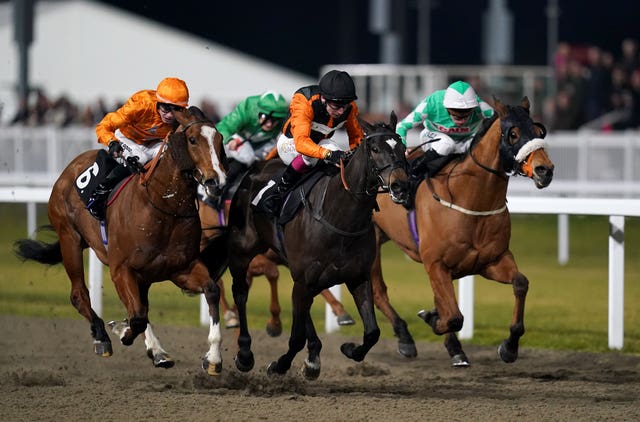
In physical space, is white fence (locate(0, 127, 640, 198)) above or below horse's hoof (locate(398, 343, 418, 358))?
above

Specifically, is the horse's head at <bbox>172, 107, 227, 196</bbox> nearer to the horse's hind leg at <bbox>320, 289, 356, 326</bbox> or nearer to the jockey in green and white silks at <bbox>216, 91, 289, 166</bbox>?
the jockey in green and white silks at <bbox>216, 91, 289, 166</bbox>

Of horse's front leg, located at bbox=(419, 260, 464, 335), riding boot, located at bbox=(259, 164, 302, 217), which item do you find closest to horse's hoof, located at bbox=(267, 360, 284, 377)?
riding boot, located at bbox=(259, 164, 302, 217)

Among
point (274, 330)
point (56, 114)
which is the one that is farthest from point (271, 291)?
point (56, 114)

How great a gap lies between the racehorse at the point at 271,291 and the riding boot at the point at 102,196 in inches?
37.8

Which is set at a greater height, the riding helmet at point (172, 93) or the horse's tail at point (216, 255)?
the riding helmet at point (172, 93)

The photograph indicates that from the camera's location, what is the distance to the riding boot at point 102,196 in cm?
768

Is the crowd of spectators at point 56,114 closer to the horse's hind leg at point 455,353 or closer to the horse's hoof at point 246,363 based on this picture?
the horse's hind leg at point 455,353

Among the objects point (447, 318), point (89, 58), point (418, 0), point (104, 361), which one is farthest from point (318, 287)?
point (89, 58)

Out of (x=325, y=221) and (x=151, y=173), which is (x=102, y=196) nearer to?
(x=151, y=173)

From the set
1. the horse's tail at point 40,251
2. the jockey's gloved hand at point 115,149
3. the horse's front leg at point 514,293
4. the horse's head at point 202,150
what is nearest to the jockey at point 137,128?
the jockey's gloved hand at point 115,149

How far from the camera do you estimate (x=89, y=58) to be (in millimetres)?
30438

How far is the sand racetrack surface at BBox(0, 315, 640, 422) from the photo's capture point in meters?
6.49

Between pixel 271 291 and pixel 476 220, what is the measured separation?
2.17 meters

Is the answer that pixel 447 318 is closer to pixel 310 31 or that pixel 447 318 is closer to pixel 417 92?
pixel 417 92
